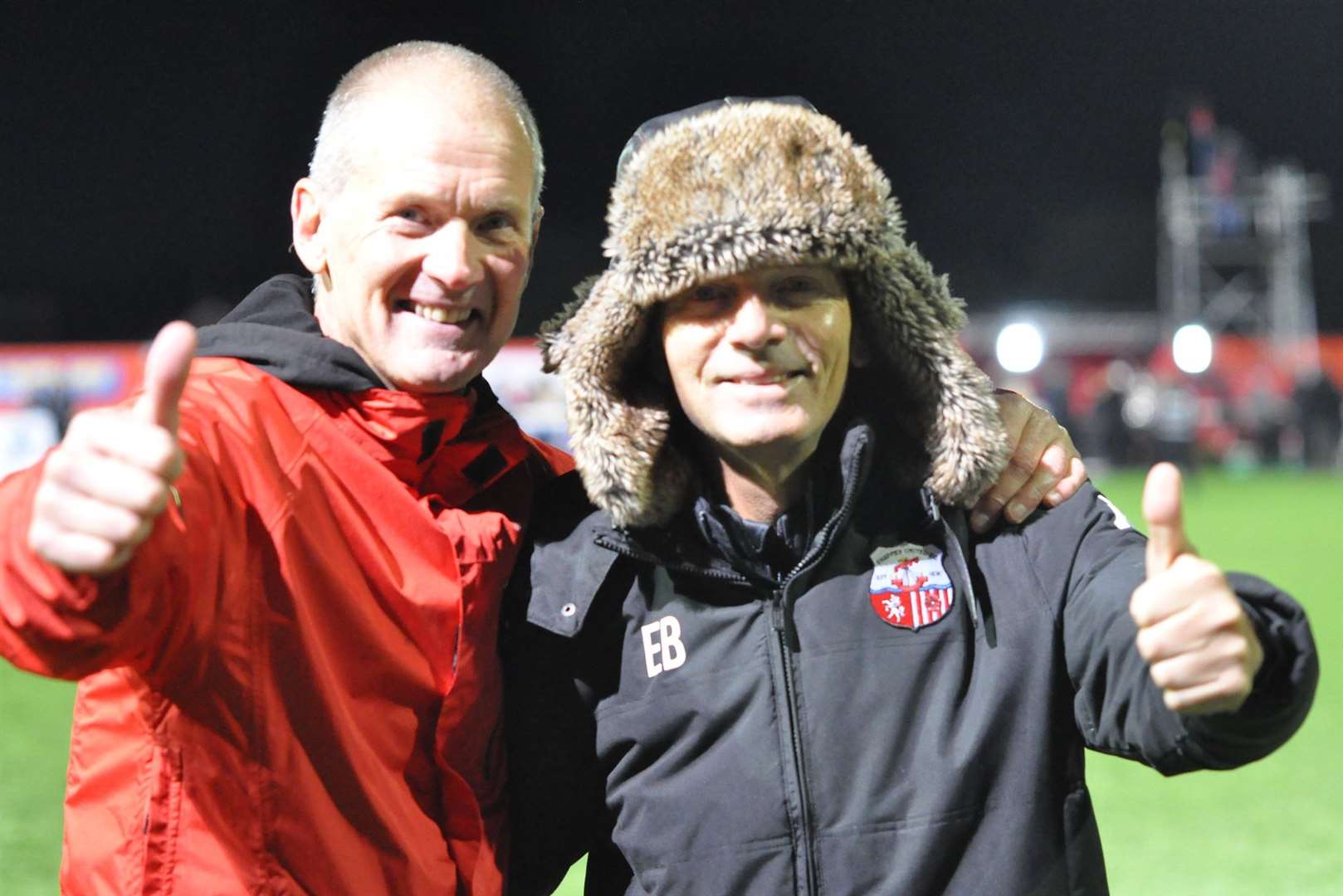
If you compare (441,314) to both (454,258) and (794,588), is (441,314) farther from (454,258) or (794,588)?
(794,588)

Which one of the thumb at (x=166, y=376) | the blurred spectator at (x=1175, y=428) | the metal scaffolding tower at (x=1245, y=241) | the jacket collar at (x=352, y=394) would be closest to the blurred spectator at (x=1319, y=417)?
the blurred spectator at (x=1175, y=428)

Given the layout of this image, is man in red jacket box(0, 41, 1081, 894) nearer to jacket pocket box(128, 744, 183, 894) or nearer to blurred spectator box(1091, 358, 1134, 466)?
jacket pocket box(128, 744, 183, 894)

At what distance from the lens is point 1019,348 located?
27.8 m

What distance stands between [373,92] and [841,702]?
1410 mm

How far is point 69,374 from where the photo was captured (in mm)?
17812

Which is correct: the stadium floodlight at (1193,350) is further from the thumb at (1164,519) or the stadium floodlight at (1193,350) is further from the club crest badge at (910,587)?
the thumb at (1164,519)

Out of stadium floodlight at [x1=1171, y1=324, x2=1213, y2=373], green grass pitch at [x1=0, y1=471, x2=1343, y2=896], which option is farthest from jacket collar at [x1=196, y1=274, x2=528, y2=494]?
stadium floodlight at [x1=1171, y1=324, x2=1213, y2=373]

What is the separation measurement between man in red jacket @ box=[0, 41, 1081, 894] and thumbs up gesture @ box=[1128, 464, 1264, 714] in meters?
0.65

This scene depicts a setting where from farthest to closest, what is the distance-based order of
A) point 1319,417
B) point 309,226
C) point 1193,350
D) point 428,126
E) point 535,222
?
point 1193,350 < point 1319,417 < point 535,222 < point 309,226 < point 428,126

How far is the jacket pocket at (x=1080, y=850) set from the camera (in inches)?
88.5

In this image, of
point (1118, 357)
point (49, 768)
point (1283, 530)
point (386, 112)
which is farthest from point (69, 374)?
point (1118, 357)

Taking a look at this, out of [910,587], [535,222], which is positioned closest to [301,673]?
[910,587]

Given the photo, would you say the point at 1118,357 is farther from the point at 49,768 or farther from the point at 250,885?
the point at 250,885

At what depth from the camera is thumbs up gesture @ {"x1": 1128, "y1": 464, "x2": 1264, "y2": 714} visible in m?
1.75
